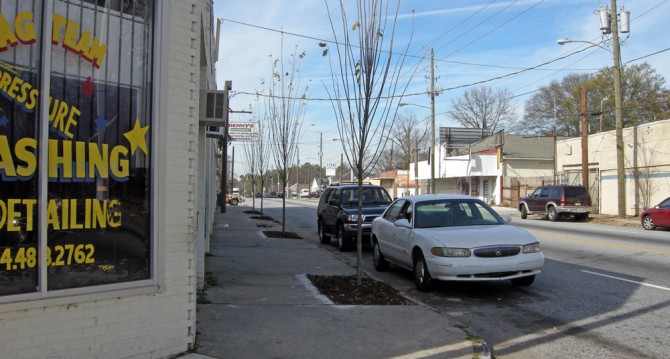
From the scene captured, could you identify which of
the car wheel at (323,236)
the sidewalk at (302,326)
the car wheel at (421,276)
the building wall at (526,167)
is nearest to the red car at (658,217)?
the car wheel at (323,236)

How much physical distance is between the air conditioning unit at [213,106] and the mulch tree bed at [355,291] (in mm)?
3026

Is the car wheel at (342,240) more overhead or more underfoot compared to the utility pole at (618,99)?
more underfoot

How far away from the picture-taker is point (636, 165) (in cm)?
2739

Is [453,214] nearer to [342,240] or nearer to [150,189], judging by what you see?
[342,240]

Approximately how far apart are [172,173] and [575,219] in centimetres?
2594

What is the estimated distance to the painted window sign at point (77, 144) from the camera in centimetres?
392

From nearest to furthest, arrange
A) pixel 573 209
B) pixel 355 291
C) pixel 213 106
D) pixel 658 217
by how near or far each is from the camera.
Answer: pixel 213 106, pixel 355 291, pixel 658 217, pixel 573 209

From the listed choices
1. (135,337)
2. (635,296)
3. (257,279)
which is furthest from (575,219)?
(135,337)

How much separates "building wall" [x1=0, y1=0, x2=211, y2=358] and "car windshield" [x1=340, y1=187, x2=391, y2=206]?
9685 mm

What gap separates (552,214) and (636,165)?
5.87 metres

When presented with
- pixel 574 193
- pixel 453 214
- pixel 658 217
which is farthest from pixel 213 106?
pixel 574 193

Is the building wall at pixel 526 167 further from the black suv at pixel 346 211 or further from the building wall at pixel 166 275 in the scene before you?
the building wall at pixel 166 275

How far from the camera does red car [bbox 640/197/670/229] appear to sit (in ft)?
62.9

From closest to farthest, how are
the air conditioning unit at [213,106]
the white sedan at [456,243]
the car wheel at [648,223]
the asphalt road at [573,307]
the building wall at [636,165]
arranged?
the asphalt road at [573,307], the air conditioning unit at [213,106], the white sedan at [456,243], the car wheel at [648,223], the building wall at [636,165]
